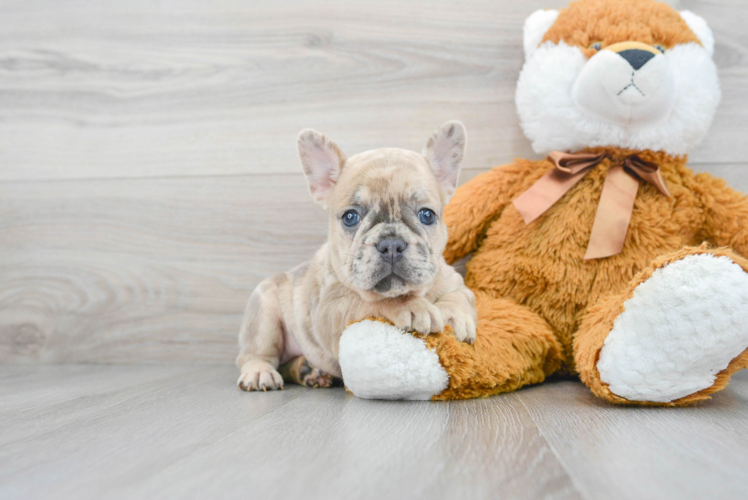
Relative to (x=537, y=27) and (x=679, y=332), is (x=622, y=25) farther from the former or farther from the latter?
(x=679, y=332)

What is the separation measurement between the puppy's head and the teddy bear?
146 mm

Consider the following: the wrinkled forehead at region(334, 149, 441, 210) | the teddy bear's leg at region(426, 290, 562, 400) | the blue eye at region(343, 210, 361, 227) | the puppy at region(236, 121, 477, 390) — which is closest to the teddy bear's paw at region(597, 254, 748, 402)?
the teddy bear's leg at region(426, 290, 562, 400)

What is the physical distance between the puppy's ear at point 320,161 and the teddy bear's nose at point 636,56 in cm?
89

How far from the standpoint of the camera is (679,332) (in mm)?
1268

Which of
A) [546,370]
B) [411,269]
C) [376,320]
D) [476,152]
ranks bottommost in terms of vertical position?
[546,370]

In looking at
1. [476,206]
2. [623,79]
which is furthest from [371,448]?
[623,79]

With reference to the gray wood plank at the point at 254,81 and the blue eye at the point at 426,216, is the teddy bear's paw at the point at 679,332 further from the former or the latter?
the gray wood plank at the point at 254,81

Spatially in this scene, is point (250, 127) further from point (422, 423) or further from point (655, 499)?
point (655, 499)

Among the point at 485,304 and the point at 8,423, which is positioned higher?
the point at 485,304

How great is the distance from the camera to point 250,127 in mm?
2293

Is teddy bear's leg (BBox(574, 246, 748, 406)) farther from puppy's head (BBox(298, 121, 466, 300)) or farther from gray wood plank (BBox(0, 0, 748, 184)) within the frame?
gray wood plank (BBox(0, 0, 748, 184))

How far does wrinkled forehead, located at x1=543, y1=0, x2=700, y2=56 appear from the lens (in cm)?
173

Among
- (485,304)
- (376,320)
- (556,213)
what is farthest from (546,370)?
(376,320)

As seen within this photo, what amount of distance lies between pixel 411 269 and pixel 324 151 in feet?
1.67
